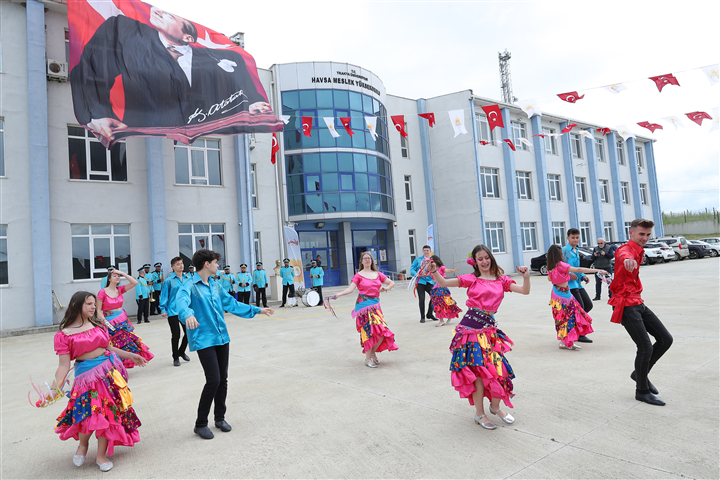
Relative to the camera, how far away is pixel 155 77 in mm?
16125

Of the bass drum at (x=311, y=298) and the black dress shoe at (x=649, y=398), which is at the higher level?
the bass drum at (x=311, y=298)

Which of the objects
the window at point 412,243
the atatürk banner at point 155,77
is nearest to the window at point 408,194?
the window at point 412,243

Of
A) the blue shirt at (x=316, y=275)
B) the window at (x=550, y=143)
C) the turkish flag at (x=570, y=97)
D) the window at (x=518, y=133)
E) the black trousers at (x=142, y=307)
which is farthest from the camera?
the window at (x=550, y=143)

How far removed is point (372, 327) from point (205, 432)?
2974 mm

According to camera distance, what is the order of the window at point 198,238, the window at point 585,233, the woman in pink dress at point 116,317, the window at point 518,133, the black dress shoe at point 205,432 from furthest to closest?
the window at point 585,233, the window at point 518,133, the window at point 198,238, the woman in pink dress at point 116,317, the black dress shoe at point 205,432

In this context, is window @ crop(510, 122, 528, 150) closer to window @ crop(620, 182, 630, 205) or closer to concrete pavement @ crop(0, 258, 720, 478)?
window @ crop(620, 182, 630, 205)

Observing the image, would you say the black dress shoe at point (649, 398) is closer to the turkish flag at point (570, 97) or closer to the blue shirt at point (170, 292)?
the blue shirt at point (170, 292)

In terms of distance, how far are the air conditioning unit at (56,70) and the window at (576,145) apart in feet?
110

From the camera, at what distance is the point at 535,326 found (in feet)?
29.7

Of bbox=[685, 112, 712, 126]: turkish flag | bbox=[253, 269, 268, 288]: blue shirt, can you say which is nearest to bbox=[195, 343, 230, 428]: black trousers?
bbox=[253, 269, 268, 288]: blue shirt

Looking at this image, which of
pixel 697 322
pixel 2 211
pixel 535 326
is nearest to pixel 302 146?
pixel 2 211

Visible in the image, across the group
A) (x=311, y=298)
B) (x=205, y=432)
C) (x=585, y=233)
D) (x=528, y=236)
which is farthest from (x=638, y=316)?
(x=585, y=233)

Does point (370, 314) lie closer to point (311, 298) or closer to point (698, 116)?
point (311, 298)

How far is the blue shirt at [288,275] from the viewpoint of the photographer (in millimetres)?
17234
